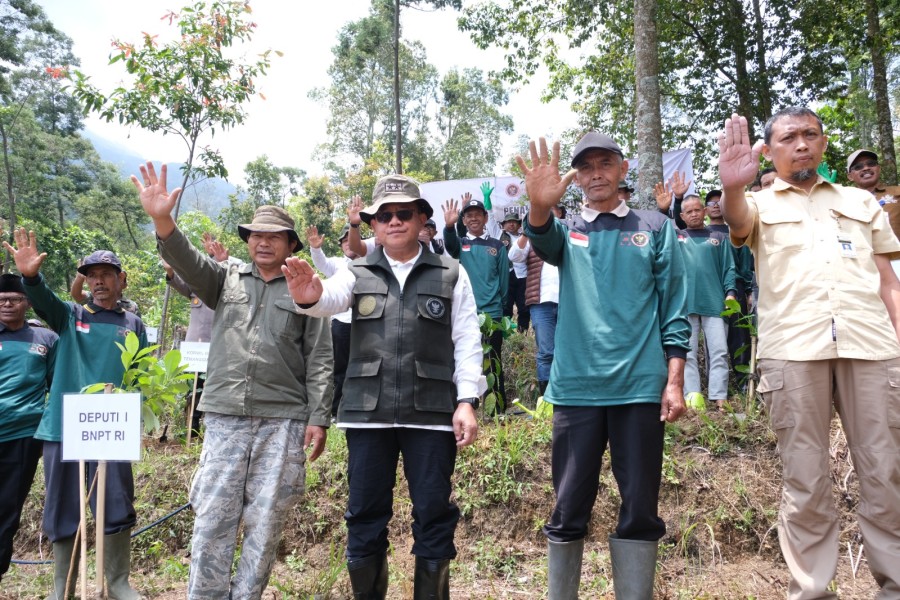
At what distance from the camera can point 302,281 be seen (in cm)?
273

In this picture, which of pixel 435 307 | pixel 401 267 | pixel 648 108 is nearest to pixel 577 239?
pixel 435 307

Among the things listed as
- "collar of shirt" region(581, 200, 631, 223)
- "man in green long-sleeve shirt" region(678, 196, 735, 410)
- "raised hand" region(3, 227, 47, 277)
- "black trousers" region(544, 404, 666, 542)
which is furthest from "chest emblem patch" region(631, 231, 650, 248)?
"raised hand" region(3, 227, 47, 277)

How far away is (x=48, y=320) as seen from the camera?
3852 mm

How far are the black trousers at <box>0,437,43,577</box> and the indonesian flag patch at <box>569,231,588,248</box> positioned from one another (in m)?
3.63

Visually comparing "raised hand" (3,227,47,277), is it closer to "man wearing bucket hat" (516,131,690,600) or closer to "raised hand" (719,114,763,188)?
"man wearing bucket hat" (516,131,690,600)

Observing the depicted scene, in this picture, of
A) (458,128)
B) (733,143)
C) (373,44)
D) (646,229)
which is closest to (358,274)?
(646,229)

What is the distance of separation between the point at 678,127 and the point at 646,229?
11.7m

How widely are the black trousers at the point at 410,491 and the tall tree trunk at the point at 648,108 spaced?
440 cm

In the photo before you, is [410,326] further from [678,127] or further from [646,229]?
[678,127]

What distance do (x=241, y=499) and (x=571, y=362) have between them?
1.76m

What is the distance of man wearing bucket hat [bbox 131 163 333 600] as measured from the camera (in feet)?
9.78

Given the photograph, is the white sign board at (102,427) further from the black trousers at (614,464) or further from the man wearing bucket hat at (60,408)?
the black trousers at (614,464)

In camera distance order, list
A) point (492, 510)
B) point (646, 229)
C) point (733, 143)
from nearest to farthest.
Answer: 1. point (733, 143)
2. point (646, 229)
3. point (492, 510)

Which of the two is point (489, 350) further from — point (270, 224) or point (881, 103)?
point (881, 103)
